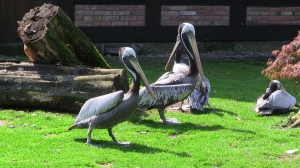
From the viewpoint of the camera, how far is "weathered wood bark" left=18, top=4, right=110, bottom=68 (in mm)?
9656

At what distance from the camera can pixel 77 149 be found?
7.55 m

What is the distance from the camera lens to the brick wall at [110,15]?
15.9 metres

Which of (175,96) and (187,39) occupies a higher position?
(187,39)

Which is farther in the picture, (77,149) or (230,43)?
(230,43)

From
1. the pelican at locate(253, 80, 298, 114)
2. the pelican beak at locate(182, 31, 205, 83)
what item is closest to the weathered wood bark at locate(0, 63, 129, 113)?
the pelican beak at locate(182, 31, 205, 83)

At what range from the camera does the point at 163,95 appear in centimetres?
908

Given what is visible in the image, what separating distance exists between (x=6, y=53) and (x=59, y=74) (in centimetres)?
631

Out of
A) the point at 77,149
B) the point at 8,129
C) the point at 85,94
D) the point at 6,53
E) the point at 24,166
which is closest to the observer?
the point at 24,166

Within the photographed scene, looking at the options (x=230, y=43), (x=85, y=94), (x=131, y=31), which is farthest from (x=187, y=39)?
(x=230, y=43)

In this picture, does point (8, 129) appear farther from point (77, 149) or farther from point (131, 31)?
point (131, 31)

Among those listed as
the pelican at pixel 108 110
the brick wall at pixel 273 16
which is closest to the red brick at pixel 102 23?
the brick wall at pixel 273 16

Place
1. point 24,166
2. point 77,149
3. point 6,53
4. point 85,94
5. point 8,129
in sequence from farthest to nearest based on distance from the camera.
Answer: point 6,53 < point 85,94 < point 8,129 < point 77,149 < point 24,166

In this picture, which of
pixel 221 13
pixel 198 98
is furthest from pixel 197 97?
pixel 221 13

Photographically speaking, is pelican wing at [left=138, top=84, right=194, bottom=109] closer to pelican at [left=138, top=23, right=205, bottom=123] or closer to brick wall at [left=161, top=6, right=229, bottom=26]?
pelican at [left=138, top=23, right=205, bottom=123]
